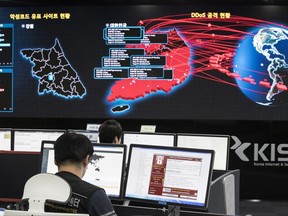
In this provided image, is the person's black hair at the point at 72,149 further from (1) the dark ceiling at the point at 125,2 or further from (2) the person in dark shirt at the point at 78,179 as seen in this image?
(1) the dark ceiling at the point at 125,2

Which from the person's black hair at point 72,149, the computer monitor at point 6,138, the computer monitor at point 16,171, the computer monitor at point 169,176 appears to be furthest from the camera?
the computer monitor at point 6,138

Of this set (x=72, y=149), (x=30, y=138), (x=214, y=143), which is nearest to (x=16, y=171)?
(x=72, y=149)

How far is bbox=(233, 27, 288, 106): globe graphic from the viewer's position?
6758mm

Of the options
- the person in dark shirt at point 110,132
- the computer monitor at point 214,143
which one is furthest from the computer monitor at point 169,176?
the computer monitor at point 214,143

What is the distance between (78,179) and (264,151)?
193 inches

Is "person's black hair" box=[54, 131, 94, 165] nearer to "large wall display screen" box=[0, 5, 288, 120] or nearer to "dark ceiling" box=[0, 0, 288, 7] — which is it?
"large wall display screen" box=[0, 5, 288, 120]

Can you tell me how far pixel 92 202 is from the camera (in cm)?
227

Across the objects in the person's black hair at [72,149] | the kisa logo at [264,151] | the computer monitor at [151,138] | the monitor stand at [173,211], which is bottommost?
the kisa logo at [264,151]

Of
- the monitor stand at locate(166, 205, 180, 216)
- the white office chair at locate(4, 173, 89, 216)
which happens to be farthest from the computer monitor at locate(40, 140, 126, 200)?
the white office chair at locate(4, 173, 89, 216)

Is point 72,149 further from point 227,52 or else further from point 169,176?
point 227,52

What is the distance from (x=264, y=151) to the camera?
6.90 m

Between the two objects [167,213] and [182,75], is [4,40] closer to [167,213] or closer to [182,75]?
[182,75]

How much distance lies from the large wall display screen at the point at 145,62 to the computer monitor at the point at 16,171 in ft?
10.9

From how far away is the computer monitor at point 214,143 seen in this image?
4.93 m
